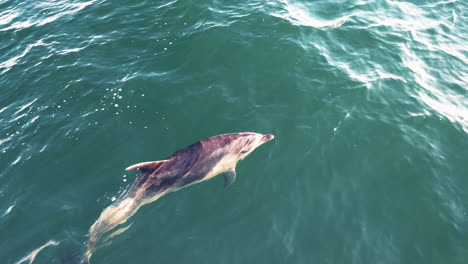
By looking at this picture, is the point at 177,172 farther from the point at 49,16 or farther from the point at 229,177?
the point at 49,16

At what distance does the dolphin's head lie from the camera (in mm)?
12500

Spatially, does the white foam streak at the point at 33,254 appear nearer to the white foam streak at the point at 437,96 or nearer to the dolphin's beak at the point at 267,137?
the dolphin's beak at the point at 267,137

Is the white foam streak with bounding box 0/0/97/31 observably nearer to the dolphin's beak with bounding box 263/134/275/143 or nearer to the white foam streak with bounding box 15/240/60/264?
the white foam streak with bounding box 15/240/60/264

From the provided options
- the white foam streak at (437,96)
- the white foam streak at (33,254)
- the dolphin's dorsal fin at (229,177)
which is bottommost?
the white foam streak at (33,254)

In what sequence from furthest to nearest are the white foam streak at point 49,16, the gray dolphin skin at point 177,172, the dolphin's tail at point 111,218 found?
1. the white foam streak at point 49,16
2. the gray dolphin skin at point 177,172
3. the dolphin's tail at point 111,218

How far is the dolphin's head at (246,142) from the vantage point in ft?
41.0

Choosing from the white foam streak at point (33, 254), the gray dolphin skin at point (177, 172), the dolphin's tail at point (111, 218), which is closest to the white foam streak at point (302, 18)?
the gray dolphin skin at point (177, 172)

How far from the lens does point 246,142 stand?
41.8 ft

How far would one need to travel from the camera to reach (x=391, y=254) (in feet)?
31.8

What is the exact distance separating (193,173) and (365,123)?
25.8ft

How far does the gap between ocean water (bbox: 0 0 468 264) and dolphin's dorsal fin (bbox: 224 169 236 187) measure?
11.8 inches

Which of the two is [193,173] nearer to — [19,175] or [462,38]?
[19,175]

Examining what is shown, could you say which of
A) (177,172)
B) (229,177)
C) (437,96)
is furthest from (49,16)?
(437,96)

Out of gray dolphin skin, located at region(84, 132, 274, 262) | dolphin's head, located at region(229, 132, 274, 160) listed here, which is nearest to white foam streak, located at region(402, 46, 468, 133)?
dolphin's head, located at region(229, 132, 274, 160)
